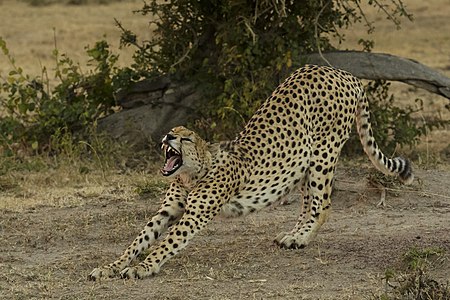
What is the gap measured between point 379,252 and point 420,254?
0.43 metres

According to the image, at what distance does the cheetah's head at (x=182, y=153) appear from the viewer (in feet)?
19.7

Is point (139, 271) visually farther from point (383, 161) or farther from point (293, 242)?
point (383, 161)

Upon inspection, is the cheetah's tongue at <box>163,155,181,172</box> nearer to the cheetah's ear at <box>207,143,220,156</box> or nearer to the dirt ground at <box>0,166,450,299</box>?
the cheetah's ear at <box>207,143,220,156</box>

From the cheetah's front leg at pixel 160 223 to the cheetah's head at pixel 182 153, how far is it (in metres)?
0.17

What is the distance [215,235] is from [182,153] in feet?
3.90

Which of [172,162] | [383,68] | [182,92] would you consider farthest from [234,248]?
[383,68]

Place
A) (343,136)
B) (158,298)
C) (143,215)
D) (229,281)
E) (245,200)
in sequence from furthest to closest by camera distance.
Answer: (143,215), (343,136), (245,200), (229,281), (158,298)

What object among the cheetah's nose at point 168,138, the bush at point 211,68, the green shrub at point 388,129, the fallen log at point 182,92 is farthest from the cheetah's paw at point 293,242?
the fallen log at point 182,92

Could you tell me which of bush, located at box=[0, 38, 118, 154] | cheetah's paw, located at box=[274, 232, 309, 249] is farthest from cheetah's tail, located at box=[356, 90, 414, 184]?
bush, located at box=[0, 38, 118, 154]

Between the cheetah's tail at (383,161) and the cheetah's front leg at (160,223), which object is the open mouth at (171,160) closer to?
the cheetah's front leg at (160,223)

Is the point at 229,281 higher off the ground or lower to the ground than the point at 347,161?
higher

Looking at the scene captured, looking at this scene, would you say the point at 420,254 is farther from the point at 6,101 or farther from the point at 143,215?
the point at 6,101

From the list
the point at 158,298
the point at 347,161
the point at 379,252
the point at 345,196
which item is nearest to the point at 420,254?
→ the point at 379,252

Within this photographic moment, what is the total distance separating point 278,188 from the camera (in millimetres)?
6594
